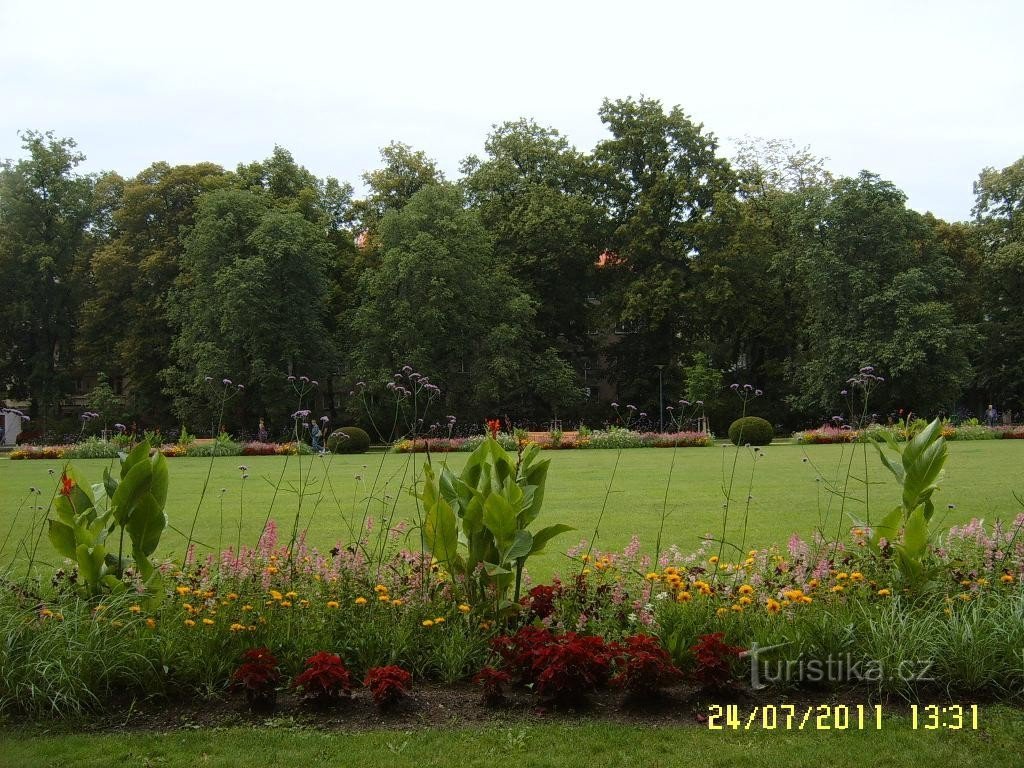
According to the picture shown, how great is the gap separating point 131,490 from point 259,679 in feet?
4.20

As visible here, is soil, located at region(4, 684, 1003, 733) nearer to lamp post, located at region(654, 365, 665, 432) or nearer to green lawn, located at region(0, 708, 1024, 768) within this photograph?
green lawn, located at region(0, 708, 1024, 768)

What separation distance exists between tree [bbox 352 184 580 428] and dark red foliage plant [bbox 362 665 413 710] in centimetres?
2992

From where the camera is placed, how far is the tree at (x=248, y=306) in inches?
1313

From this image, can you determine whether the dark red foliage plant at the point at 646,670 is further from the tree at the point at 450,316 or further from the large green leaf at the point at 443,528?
the tree at the point at 450,316

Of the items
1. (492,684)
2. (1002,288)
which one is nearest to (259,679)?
(492,684)

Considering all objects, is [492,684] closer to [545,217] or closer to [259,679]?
[259,679]

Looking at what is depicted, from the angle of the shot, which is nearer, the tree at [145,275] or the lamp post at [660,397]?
the tree at [145,275]

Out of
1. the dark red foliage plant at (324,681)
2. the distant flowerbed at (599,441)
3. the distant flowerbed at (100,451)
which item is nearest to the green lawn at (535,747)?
the dark red foliage plant at (324,681)

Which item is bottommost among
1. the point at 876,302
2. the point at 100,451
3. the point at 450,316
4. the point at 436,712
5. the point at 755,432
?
the point at 100,451

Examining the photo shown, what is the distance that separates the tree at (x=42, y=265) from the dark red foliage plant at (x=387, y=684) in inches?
1564

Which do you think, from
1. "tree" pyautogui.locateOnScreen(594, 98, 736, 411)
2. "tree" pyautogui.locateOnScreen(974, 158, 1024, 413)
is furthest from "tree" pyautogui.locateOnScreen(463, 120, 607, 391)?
"tree" pyautogui.locateOnScreen(974, 158, 1024, 413)

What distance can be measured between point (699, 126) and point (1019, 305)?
1642 cm

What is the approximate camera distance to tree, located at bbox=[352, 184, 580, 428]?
113ft

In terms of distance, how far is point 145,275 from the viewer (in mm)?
38375
